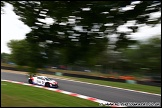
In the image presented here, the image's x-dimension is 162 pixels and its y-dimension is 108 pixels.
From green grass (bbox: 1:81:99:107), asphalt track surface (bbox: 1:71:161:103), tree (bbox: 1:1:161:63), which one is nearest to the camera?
tree (bbox: 1:1:161:63)

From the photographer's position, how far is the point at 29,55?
5336 millimetres

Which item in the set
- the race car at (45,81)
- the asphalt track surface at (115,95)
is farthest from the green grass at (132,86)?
the race car at (45,81)

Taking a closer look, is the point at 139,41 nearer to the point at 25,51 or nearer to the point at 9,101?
the point at 25,51

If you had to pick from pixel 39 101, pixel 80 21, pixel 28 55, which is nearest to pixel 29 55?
pixel 28 55

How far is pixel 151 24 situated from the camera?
4.68 meters

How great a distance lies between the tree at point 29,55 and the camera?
17.3ft

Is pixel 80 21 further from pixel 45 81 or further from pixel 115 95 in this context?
pixel 45 81

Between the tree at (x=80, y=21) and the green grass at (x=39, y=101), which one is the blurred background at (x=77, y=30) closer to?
the tree at (x=80, y=21)

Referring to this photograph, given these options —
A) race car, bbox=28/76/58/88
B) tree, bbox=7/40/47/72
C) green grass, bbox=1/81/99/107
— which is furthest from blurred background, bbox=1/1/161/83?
race car, bbox=28/76/58/88

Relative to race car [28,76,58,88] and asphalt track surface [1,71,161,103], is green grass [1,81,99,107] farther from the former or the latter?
race car [28,76,58,88]

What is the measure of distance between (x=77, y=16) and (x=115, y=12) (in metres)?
0.75

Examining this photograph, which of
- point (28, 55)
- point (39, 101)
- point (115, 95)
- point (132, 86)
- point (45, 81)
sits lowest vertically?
point (132, 86)

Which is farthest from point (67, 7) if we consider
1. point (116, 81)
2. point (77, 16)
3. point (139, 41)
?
point (116, 81)

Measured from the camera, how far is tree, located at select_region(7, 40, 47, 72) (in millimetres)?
5262
